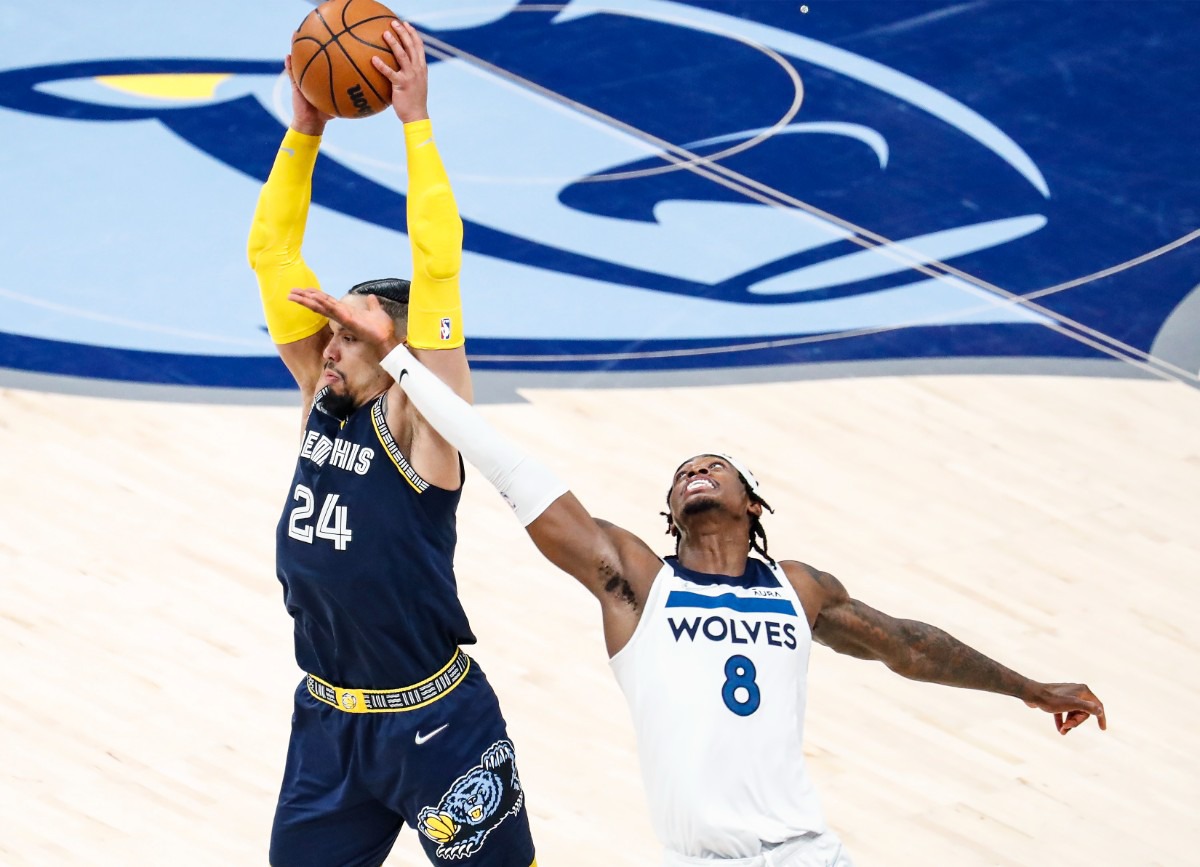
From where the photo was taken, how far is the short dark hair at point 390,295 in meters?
5.39

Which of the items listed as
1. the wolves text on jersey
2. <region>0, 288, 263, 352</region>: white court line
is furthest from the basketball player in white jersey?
<region>0, 288, 263, 352</region>: white court line

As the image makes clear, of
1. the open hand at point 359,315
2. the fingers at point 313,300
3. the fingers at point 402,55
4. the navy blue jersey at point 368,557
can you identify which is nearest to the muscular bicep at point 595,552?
the navy blue jersey at point 368,557

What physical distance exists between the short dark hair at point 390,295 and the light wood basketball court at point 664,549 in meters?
2.24

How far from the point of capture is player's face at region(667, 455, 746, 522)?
17.6 ft

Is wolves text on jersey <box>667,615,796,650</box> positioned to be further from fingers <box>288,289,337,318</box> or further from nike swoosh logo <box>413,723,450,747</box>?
fingers <box>288,289,337,318</box>

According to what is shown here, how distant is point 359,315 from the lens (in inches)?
207

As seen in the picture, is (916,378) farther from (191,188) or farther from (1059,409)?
(191,188)

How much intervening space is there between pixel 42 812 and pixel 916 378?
199 inches

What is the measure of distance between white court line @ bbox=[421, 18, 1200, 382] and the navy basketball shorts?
4720 mm

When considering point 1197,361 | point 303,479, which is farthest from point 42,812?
point 1197,361

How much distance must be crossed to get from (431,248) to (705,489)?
39.8 inches

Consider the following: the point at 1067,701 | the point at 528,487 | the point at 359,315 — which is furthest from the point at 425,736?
the point at 1067,701

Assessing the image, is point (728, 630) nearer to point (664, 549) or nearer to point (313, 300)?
point (313, 300)

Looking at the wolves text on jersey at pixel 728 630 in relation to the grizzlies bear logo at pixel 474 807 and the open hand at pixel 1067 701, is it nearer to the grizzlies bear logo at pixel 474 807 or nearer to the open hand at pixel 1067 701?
the grizzlies bear logo at pixel 474 807
